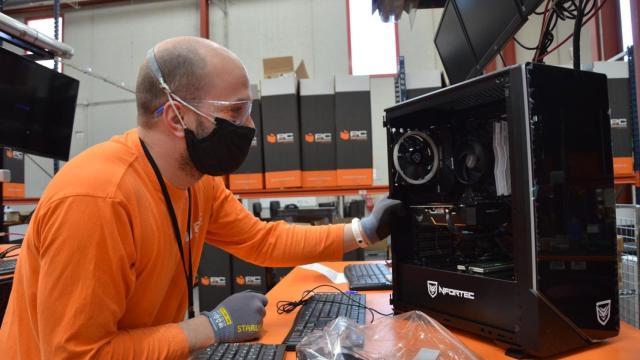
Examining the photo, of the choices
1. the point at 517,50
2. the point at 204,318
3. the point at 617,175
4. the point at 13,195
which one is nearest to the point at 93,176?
the point at 204,318

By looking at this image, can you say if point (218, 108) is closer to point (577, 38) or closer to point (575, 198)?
point (575, 198)

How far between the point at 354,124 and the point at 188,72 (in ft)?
4.02

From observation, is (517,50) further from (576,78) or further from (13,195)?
(13,195)

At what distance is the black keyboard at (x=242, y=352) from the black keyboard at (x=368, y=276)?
50 cm

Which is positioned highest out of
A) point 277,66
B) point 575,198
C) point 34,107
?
point 277,66

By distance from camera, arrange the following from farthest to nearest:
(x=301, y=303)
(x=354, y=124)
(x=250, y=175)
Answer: (x=250, y=175), (x=354, y=124), (x=301, y=303)

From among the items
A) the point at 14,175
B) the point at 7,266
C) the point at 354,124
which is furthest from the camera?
the point at 14,175

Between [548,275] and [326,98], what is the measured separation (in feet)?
4.94

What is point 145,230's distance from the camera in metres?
0.78

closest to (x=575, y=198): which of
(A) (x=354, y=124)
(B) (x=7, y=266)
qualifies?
(A) (x=354, y=124)

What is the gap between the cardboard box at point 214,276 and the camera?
2.25m

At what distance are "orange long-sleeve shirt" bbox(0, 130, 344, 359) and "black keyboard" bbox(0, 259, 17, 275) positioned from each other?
697mm

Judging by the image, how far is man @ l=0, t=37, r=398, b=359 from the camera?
64 centimetres

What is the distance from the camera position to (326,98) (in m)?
2.00
